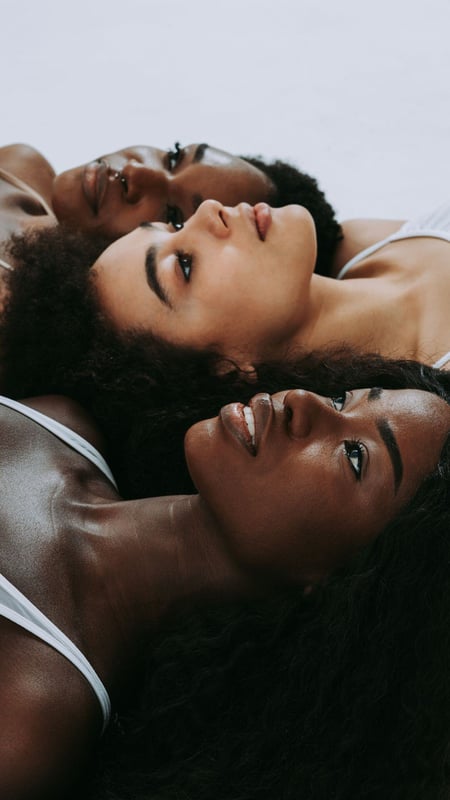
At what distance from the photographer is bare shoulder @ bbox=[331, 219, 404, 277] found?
3.19m

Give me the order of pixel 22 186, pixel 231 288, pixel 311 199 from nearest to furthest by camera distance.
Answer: pixel 231 288, pixel 311 199, pixel 22 186

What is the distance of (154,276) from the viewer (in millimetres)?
2326

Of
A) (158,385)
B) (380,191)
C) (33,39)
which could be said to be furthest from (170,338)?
(33,39)

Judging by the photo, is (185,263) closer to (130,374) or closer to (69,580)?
(130,374)

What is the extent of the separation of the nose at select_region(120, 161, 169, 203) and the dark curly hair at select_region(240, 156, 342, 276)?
381 millimetres

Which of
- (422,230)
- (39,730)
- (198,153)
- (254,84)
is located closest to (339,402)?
(39,730)

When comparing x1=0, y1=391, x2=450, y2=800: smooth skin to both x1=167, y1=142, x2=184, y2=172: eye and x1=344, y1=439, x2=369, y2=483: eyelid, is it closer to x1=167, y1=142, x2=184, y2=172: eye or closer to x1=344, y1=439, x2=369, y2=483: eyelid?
x1=344, y1=439, x2=369, y2=483: eyelid

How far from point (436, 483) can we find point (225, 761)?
2.04ft

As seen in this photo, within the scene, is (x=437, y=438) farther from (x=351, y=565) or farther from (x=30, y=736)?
(x=30, y=736)

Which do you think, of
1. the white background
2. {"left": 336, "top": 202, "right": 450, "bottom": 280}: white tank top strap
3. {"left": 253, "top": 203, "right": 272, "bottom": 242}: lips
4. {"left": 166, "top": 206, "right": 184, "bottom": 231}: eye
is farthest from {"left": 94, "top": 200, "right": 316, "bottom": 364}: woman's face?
the white background

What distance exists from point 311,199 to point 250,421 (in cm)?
149

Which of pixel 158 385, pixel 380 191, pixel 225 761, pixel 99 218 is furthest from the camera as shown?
pixel 380 191

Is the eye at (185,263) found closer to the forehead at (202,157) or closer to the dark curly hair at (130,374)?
the dark curly hair at (130,374)

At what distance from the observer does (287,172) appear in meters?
3.20
